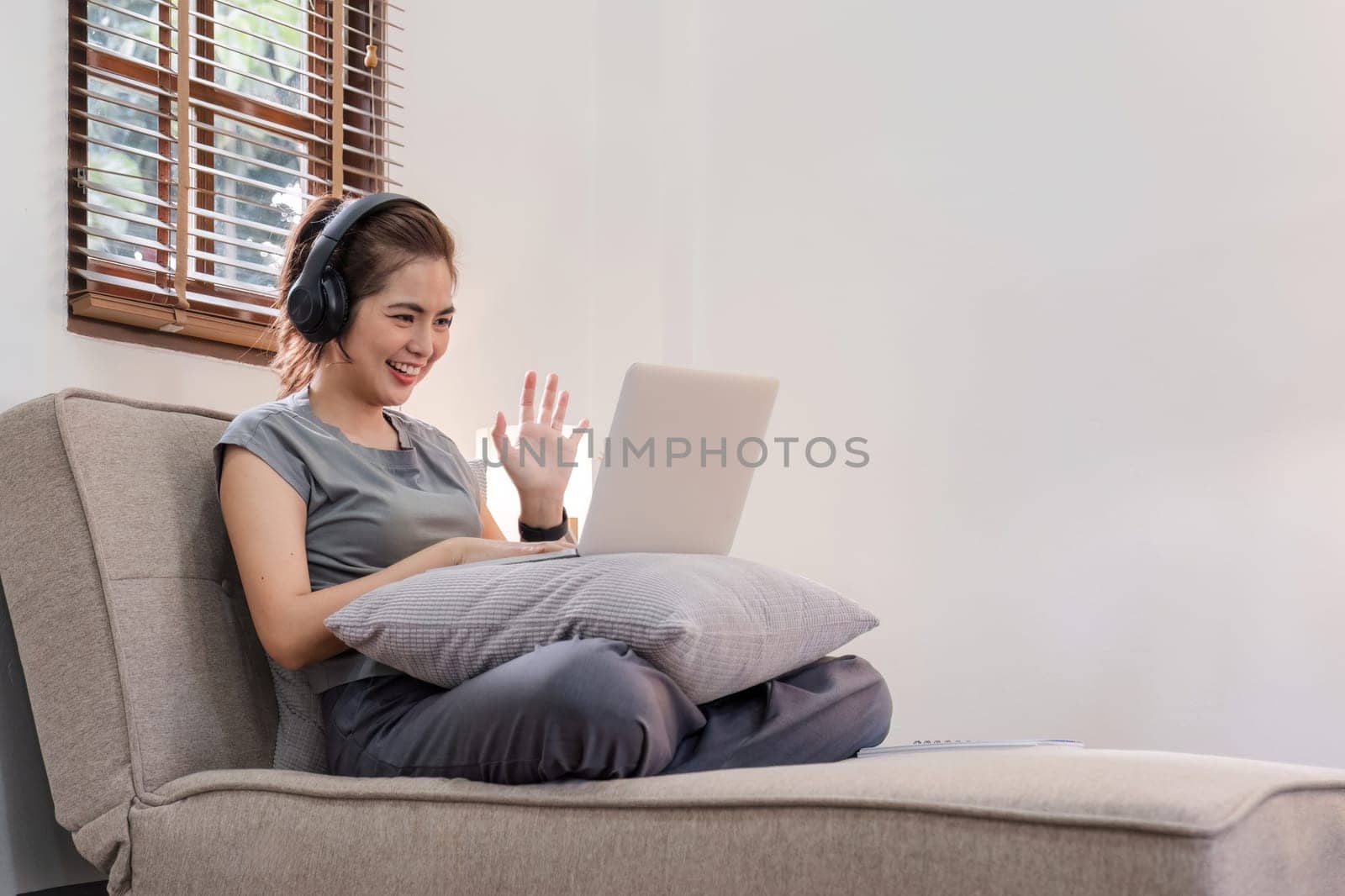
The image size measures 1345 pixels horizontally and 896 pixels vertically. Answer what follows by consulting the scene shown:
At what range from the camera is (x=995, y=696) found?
2.56 meters

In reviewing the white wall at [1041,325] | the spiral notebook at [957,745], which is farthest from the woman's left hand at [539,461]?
the white wall at [1041,325]

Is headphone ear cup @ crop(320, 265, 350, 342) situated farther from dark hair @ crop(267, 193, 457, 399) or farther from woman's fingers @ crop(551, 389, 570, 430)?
woman's fingers @ crop(551, 389, 570, 430)

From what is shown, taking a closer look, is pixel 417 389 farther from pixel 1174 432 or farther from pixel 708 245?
pixel 1174 432

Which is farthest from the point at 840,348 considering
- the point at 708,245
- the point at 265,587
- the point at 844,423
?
the point at 265,587

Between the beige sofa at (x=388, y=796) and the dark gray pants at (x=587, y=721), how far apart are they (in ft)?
0.09

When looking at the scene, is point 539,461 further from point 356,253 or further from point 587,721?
point 587,721

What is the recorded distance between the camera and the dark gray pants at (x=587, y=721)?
1042mm

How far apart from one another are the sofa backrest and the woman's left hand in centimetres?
47

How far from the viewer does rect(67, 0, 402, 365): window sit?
6.06ft

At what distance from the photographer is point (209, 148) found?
204 cm

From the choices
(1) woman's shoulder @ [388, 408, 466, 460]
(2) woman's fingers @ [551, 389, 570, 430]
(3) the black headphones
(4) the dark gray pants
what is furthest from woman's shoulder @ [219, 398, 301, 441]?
(2) woman's fingers @ [551, 389, 570, 430]

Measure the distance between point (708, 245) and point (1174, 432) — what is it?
123 cm

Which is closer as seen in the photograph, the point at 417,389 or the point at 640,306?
the point at 417,389

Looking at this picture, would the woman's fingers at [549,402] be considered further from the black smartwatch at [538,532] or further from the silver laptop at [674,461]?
the silver laptop at [674,461]
